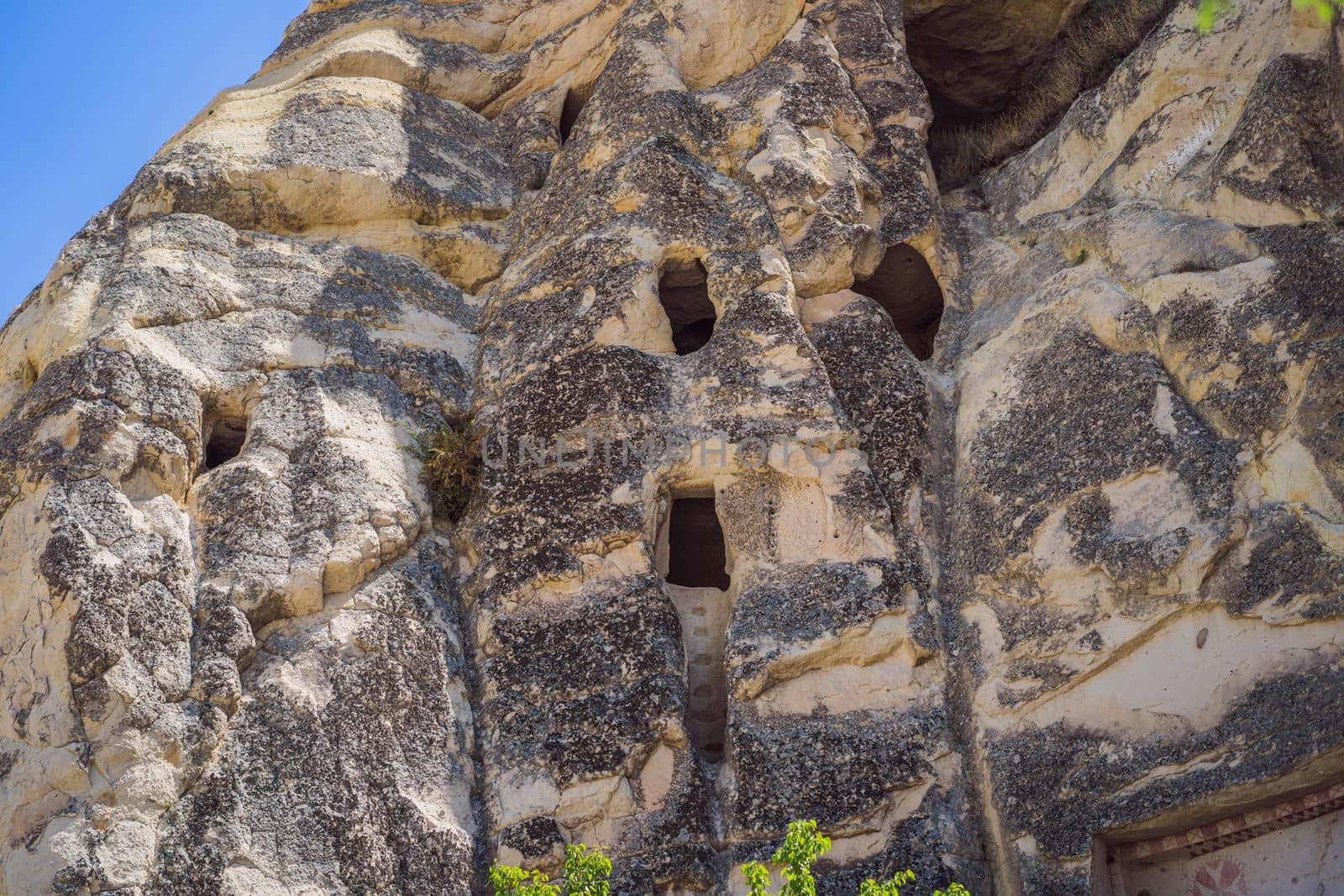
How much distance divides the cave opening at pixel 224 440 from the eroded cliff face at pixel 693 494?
3.1 inches

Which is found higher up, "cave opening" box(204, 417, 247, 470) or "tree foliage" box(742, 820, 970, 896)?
"cave opening" box(204, 417, 247, 470)

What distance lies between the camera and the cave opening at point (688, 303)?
33.4 ft

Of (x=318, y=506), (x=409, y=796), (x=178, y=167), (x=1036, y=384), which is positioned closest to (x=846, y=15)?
(x=1036, y=384)

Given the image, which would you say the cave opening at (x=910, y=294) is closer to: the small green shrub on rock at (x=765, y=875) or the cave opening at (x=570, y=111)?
the cave opening at (x=570, y=111)

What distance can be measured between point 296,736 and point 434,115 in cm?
621

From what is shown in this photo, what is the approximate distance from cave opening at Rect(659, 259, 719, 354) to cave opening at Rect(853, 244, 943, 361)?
121cm

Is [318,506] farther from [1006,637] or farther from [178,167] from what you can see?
[1006,637]

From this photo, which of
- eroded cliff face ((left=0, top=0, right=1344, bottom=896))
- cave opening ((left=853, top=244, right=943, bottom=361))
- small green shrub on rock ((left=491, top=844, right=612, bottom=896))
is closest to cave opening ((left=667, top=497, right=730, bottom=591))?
eroded cliff face ((left=0, top=0, right=1344, bottom=896))

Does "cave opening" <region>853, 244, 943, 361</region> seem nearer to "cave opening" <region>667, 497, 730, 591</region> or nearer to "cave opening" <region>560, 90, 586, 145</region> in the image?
"cave opening" <region>667, 497, 730, 591</region>

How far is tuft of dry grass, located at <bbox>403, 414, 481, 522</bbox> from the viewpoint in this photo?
9.30m

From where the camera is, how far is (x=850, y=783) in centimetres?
776

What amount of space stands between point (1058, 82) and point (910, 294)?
2.75 metres

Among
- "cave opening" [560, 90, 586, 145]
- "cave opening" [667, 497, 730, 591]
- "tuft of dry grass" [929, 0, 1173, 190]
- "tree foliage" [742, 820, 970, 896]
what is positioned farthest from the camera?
"cave opening" [560, 90, 586, 145]

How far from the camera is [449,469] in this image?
930cm
